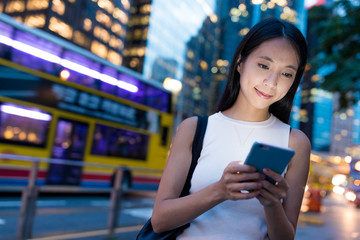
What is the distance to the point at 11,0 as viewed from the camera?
32406 mm

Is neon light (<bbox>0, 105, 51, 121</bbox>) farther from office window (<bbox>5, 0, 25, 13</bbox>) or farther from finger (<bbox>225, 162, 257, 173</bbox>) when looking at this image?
office window (<bbox>5, 0, 25, 13</bbox>)

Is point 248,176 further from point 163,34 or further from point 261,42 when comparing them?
point 163,34

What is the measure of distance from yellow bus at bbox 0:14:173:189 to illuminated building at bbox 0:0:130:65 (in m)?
26.9

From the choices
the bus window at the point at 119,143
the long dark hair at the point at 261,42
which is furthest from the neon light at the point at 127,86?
the long dark hair at the point at 261,42

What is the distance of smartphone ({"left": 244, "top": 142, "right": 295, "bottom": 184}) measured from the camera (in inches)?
34.5

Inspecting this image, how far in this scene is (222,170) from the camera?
4.07ft

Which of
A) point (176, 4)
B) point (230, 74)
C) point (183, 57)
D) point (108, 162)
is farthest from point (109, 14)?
point (230, 74)

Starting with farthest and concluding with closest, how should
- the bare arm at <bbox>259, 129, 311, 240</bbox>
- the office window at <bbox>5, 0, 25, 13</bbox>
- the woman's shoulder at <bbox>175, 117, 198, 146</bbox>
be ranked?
the office window at <bbox>5, 0, 25, 13</bbox> → the woman's shoulder at <bbox>175, 117, 198, 146</bbox> → the bare arm at <bbox>259, 129, 311, 240</bbox>

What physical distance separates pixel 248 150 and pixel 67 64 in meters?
8.22

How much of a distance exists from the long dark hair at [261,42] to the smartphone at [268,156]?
1.65ft

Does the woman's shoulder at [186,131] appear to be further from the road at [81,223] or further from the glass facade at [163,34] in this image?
the glass facade at [163,34]

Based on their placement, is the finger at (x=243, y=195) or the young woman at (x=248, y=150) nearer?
the finger at (x=243, y=195)

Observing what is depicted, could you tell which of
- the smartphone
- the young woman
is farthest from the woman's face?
the smartphone

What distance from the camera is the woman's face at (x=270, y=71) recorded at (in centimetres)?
119
